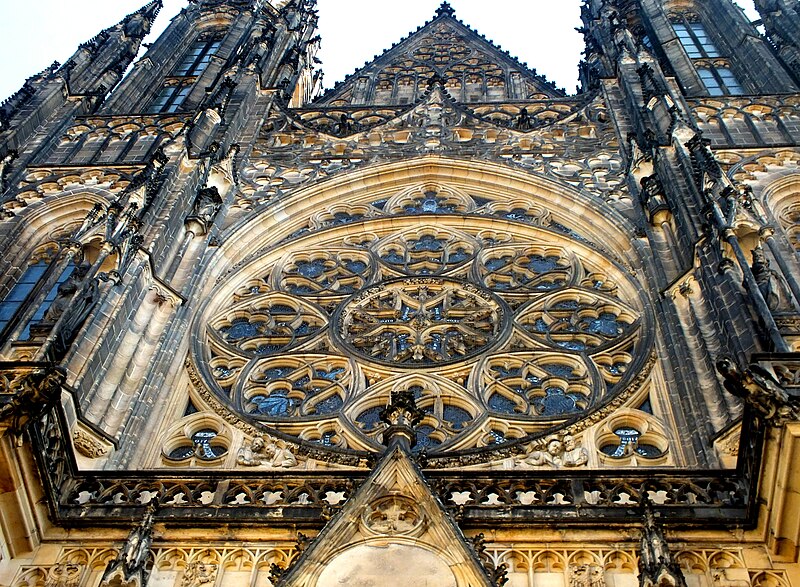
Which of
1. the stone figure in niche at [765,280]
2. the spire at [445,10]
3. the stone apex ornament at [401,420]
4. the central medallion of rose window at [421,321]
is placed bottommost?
the stone apex ornament at [401,420]

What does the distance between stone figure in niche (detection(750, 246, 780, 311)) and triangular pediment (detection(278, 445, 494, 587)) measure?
401 cm

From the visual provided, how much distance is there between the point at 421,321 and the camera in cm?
1402

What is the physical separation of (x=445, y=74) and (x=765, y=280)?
1556 cm

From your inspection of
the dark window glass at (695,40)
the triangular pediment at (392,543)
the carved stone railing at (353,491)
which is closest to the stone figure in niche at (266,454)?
the carved stone railing at (353,491)

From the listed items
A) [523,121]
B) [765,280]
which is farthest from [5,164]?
[765,280]

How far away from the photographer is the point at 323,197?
57.0 ft

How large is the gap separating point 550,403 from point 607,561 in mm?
3582

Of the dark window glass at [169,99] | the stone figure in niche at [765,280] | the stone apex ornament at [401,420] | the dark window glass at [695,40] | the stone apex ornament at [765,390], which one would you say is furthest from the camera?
the dark window glass at [695,40]

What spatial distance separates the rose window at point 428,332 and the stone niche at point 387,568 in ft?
8.68

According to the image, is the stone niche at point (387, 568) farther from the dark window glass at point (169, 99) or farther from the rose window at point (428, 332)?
the dark window glass at point (169, 99)

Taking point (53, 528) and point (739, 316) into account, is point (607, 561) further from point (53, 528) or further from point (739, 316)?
point (53, 528)

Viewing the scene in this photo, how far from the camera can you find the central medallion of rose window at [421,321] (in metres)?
13.3

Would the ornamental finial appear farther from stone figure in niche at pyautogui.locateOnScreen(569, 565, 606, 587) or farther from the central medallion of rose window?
stone figure in niche at pyautogui.locateOnScreen(569, 565, 606, 587)

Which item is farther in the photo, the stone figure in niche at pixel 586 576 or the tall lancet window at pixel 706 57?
the tall lancet window at pixel 706 57
